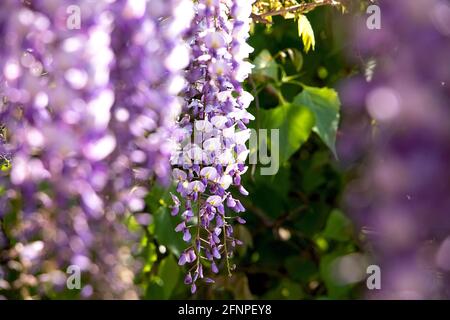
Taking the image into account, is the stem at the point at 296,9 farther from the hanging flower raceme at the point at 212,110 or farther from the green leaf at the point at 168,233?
the green leaf at the point at 168,233

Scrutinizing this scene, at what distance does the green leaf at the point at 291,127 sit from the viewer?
4.17 feet

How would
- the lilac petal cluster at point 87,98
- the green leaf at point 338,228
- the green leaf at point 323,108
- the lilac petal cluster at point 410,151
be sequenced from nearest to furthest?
the lilac petal cluster at point 410,151, the lilac petal cluster at point 87,98, the green leaf at point 323,108, the green leaf at point 338,228

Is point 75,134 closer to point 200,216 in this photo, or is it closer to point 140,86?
point 140,86

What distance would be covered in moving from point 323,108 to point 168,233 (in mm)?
376

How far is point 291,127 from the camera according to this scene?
129cm

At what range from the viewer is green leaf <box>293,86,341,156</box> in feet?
4.17

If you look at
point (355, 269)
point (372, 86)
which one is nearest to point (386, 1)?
point (372, 86)

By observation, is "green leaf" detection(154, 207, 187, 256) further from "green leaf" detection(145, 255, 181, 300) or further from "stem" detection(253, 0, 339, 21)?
"stem" detection(253, 0, 339, 21)

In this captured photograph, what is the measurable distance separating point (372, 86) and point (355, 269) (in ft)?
0.62

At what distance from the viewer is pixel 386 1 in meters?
0.44

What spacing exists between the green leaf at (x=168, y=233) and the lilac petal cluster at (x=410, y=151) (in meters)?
0.92

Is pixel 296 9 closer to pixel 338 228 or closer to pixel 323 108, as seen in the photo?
pixel 323 108

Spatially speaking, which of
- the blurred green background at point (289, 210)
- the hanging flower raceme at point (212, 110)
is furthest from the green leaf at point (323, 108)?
the hanging flower raceme at point (212, 110)
